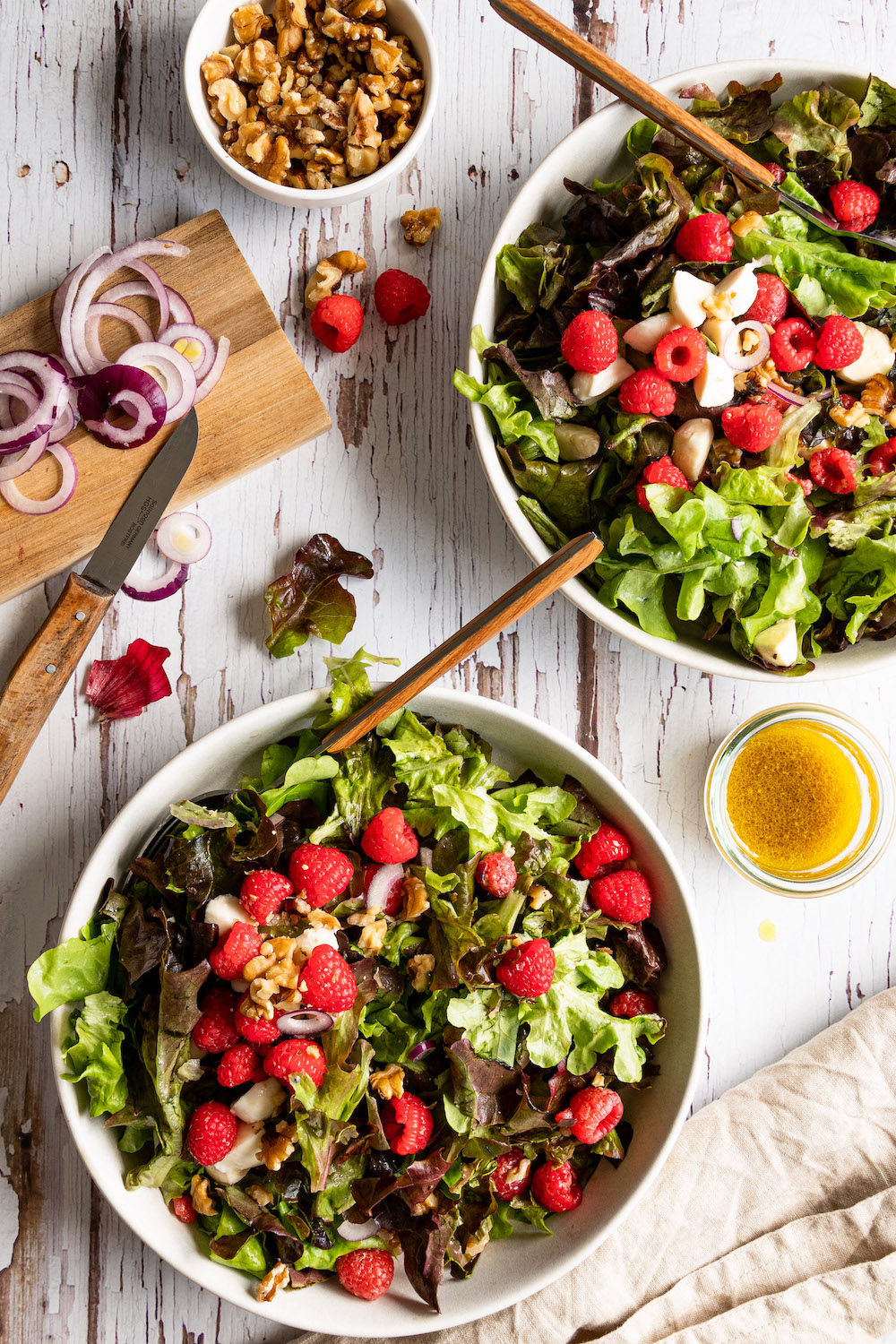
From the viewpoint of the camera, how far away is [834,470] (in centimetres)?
164

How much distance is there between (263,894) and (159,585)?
2.09 ft

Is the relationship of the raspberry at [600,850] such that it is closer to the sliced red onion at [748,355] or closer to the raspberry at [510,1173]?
the raspberry at [510,1173]

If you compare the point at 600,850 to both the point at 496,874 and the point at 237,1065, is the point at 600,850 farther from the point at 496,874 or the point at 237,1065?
the point at 237,1065

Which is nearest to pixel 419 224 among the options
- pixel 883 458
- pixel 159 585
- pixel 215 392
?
pixel 215 392

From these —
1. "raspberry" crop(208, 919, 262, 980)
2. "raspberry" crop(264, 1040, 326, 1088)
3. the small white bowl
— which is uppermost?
the small white bowl

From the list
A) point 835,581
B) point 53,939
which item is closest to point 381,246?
point 835,581

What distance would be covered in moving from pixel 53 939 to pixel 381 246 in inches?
55.3

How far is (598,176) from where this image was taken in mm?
1717

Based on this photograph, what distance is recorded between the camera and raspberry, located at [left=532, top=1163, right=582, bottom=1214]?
5.30 ft

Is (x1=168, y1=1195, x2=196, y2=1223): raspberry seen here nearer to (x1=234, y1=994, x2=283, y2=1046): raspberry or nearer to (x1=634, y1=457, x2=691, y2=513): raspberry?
(x1=234, y1=994, x2=283, y2=1046): raspberry

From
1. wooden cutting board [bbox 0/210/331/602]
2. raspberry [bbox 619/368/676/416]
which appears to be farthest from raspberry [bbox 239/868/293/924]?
raspberry [bbox 619/368/676/416]

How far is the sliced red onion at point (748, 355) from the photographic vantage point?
5.27 feet

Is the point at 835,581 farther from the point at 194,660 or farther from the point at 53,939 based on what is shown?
the point at 53,939

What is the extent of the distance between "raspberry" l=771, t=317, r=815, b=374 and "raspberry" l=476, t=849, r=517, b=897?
0.91 metres
